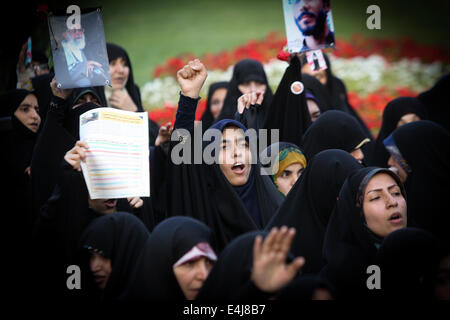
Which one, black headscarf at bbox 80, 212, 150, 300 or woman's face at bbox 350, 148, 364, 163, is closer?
black headscarf at bbox 80, 212, 150, 300

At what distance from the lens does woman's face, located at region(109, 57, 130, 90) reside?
5.89 meters

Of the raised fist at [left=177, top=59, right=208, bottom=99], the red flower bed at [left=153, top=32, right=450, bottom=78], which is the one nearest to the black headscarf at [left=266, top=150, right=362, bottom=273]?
the raised fist at [left=177, top=59, right=208, bottom=99]

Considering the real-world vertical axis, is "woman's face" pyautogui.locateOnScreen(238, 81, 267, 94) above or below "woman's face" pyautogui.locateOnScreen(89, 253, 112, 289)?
above

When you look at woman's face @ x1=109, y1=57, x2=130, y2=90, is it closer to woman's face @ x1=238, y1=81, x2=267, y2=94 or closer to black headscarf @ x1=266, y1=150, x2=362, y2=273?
woman's face @ x1=238, y1=81, x2=267, y2=94

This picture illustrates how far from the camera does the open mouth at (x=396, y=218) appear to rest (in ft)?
12.3

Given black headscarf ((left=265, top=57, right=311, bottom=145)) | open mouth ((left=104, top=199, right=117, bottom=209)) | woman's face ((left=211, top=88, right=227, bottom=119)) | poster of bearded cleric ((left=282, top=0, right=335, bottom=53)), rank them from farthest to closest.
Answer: woman's face ((left=211, top=88, right=227, bottom=119)), black headscarf ((left=265, top=57, right=311, bottom=145)), poster of bearded cleric ((left=282, top=0, right=335, bottom=53)), open mouth ((left=104, top=199, right=117, bottom=209))

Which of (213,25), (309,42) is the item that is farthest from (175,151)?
(213,25)

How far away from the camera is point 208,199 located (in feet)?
13.5

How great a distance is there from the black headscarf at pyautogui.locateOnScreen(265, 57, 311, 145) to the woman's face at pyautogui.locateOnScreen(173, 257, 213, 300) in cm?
268

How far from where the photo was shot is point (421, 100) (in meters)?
6.86

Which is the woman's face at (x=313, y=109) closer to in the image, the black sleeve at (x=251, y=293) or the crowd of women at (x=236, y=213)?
the crowd of women at (x=236, y=213)

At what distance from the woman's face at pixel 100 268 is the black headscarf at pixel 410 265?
1.66 metres
